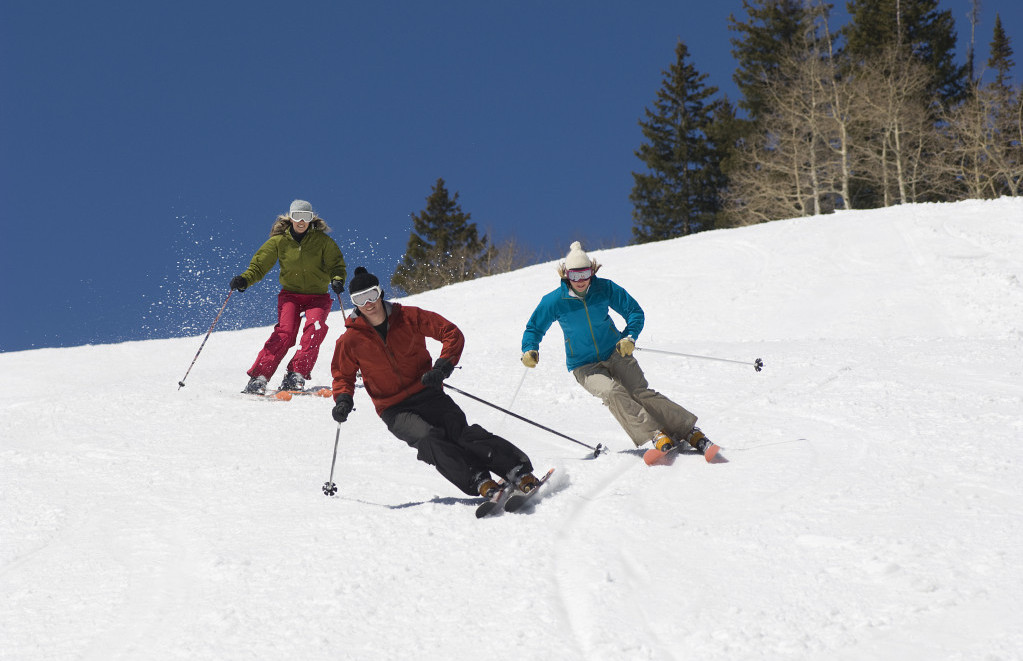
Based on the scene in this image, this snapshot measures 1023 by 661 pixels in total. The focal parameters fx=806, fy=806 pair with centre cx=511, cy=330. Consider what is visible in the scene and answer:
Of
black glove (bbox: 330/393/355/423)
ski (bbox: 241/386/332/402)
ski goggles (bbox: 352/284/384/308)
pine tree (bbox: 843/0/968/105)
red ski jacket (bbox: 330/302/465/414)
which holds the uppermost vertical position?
pine tree (bbox: 843/0/968/105)

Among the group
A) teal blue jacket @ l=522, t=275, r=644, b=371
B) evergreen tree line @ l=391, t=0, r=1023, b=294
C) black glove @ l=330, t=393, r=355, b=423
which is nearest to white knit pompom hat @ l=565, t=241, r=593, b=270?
teal blue jacket @ l=522, t=275, r=644, b=371

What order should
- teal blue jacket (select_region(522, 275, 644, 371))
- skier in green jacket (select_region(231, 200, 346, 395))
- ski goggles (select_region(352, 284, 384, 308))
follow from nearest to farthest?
ski goggles (select_region(352, 284, 384, 308))
teal blue jacket (select_region(522, 275, 644, 371))
skier in green jacket (select_region(231, 200, 346, 395))

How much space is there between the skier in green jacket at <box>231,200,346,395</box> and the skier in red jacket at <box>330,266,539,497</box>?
149 inches

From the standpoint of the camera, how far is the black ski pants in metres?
4.41

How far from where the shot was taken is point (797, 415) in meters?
6.04

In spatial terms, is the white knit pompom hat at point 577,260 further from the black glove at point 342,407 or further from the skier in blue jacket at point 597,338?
the black glove at point 342,407

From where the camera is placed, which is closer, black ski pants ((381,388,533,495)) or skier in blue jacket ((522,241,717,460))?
black ski pants ((381,388,533,495))

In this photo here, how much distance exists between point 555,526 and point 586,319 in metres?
2.11

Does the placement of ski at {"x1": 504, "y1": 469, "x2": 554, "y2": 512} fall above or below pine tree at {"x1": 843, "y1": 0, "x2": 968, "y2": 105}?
below

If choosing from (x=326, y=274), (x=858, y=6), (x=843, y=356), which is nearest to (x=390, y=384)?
(x=326, y=274)

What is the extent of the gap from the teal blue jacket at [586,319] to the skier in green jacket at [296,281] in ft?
11.3

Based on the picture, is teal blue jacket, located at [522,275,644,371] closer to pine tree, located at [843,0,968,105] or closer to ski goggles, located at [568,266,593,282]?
ski goggles, located at [568,266,593,282]

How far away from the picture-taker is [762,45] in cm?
4238

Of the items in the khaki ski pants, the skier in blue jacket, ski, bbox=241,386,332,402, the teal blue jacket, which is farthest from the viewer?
ski, bbox=241,386,332,402
